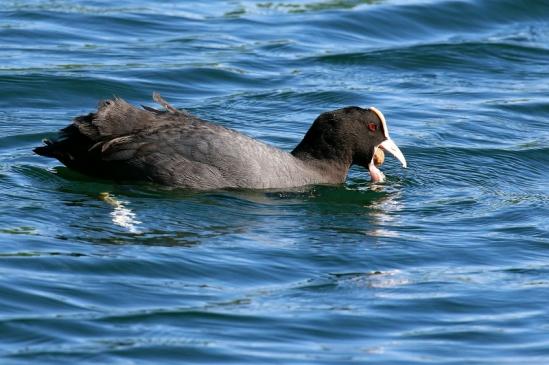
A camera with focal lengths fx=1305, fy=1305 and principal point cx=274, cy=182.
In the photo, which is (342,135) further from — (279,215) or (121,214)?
(121,214)

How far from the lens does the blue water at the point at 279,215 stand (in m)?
7.68

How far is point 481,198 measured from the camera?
36.4 ft

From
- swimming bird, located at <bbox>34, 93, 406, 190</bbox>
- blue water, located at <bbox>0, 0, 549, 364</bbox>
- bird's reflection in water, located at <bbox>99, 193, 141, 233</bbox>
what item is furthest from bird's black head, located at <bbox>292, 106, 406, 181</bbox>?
bird's reflection in water, located at <bbox>99, 193, 141, 233</bbox>

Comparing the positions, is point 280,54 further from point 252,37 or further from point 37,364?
point 37,364

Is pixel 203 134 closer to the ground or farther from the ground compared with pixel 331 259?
farther from the ground

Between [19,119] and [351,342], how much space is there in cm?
611

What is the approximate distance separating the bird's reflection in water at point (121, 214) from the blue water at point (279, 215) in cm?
2

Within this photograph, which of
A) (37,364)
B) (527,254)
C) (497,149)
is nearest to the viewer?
(37,364)

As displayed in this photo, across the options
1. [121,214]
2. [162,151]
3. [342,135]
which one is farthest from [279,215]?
[342,135]

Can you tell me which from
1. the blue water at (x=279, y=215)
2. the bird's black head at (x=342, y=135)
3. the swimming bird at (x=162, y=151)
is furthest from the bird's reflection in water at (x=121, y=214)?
the bird's black head at (x=342, y=135)

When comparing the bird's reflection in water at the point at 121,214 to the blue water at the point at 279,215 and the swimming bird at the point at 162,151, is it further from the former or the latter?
the swimming bird at the point at 162,151

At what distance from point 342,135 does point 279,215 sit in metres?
1.39

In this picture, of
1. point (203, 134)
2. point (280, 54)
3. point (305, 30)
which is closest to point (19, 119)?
point (203, 134)

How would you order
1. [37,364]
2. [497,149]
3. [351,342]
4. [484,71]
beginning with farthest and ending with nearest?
[484,71]
[497,149]
[351,342]
[37,364]
